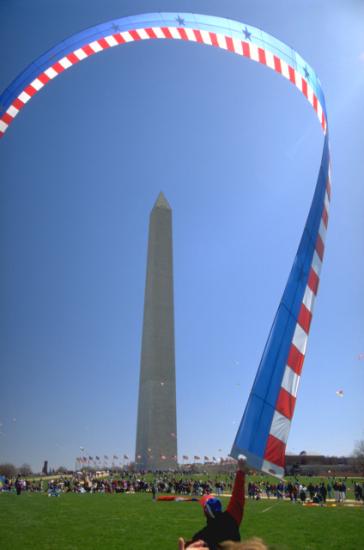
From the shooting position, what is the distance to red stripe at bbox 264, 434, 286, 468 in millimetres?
3732

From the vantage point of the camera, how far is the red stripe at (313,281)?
4270 millimetres

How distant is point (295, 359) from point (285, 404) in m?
0.37

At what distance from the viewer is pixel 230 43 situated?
271 inches

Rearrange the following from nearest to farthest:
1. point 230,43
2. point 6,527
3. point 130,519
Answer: point 230,43
point 6,527
point 130,519

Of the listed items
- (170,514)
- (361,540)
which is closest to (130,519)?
(170,514)

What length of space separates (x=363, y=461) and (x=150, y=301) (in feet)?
169

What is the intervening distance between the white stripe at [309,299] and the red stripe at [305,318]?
1.5 inches

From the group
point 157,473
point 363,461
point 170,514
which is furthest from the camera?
point 363,461

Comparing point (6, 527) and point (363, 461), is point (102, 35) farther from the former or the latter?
point (363, 461)

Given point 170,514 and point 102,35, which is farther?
point 170,514

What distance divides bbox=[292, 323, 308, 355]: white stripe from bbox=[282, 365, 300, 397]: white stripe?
0.67ft

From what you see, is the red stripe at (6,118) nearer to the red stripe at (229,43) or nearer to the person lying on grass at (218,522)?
the red stripe at (229,43)

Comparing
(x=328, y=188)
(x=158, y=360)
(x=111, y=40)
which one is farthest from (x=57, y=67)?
(x=158, y=360)

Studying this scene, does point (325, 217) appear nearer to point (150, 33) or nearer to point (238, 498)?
point (238, 498)
